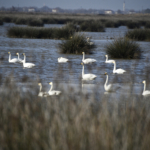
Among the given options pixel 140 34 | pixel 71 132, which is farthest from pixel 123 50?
pixel 71 132

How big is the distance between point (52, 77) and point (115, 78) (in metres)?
2.30

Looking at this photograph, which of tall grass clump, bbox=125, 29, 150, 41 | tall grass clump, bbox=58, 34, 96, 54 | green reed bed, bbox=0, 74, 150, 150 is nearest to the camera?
green reed bed, bbox=0, 74, 150, 150

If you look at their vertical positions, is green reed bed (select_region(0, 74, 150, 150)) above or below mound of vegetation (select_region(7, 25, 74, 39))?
above

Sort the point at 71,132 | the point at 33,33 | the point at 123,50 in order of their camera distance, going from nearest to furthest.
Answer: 1. the point at 71,132
2. the point at 123,50
3. the point at 33,33

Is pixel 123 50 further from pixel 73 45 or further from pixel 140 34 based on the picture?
pixel 140 34

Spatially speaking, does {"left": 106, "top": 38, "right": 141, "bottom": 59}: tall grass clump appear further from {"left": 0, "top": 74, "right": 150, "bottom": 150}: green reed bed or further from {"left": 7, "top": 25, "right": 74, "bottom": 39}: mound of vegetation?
{"left": 0, "top": 74, "right": 150, "bottom": 150}: green reed bed

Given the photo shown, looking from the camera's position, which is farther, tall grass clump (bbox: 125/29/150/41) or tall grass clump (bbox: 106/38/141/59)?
tall grass clump (bbox: 125/29/150/41)

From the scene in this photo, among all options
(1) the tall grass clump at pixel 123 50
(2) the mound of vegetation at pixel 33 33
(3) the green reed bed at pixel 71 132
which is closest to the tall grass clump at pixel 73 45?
(1) the tall grass clump at pixel 123 50

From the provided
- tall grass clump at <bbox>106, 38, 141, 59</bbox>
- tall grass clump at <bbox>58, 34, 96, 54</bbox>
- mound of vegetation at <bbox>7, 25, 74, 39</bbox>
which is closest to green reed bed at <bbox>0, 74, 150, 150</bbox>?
tall grass clump at <bbox>106, 38, 141, 59</bbox>

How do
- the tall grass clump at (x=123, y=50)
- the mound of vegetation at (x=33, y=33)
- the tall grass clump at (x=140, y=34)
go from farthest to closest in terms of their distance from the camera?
the mound of vegetation at (x=33, y=33) < the tall grass clump at (x=140, y=34) < the tall grass clump at (x=123, y=50)

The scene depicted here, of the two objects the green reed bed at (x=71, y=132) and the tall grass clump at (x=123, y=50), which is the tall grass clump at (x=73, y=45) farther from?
the green reed bed at (x=71, y=132)

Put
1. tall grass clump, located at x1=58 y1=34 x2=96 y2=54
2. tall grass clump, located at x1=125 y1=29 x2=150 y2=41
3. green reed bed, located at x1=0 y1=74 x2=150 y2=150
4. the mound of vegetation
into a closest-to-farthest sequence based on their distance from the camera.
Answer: green reed bed, located at x1=0 y1=74 x2=150 y2=150 → tall grass clump, located at x1=58 y1=34 x2=96 y2=54 → tall grass clump, located at x1=125 y1=29 x2=150 y2=41 → the mound of vegetation

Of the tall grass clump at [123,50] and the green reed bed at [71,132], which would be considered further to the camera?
the tall grass clump at [123,50]

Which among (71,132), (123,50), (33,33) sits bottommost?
(33,33)
